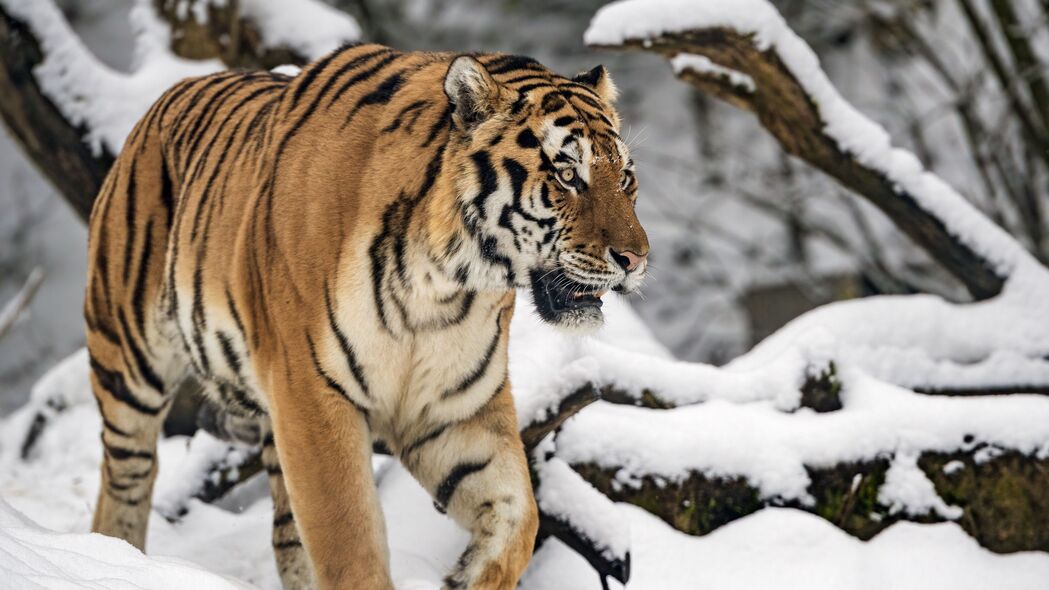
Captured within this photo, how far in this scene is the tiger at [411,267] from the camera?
2701mm

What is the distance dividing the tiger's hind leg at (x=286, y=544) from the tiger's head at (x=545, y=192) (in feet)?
3.90

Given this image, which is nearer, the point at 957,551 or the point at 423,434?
the point at 423,434

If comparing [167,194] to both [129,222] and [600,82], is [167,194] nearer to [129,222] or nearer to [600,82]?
[129,222]

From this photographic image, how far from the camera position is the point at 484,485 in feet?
9.62

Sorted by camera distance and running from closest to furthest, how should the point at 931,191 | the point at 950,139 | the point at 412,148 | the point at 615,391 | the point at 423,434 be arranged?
the point at 412,148, the point at 423,434, the point at 615,391, the point at 931,191, the point at 950,139

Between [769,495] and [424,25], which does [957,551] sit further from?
[424,25]

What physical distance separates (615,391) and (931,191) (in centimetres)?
153

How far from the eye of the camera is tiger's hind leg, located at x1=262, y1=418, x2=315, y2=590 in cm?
353

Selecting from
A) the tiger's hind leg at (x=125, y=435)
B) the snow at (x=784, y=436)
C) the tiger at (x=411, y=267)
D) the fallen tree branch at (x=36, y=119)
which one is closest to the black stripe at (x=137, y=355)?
the tiger's hind leg at (x=125, y=435)

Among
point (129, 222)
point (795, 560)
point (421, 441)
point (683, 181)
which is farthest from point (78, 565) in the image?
point (683, 181)

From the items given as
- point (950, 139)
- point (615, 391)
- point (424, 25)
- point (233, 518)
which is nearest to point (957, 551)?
point (615, 391)

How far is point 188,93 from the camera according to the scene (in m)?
3.80

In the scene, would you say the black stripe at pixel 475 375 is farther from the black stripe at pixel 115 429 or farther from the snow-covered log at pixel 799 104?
the snow-covered log at pixel 799 104

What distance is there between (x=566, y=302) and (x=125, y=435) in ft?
5.45
